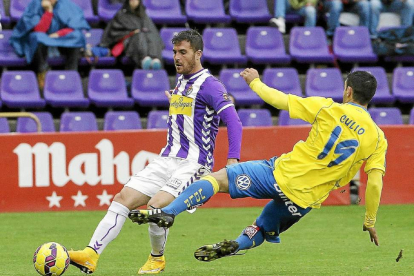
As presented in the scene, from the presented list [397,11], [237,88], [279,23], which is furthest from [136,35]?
[397,11]

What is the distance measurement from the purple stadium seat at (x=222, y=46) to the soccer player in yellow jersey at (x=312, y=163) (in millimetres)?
8730

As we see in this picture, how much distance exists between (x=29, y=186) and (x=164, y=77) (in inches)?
136

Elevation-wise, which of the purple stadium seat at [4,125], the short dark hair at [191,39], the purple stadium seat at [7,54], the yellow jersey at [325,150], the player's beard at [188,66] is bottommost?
the purple stadium seat at [4,125]

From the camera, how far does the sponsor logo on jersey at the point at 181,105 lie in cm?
696

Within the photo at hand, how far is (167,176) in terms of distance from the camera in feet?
22.7

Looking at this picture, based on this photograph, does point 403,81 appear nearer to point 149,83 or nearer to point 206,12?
point 206,12

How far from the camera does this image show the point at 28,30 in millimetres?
14047

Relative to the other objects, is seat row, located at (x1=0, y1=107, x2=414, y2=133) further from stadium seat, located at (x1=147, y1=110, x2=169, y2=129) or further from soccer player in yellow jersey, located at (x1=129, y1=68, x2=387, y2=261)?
soccer player in yellow jersey, located at (x1=129, y1=68, x2=387, y2=261)

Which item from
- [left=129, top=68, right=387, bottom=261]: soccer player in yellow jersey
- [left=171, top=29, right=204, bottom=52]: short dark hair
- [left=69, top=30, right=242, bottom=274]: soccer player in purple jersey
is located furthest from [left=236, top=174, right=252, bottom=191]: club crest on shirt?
[left=171, top=29, right=204, bottom=52]: short dark hair

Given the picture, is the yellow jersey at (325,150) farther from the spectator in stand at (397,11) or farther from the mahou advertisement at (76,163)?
the spectator in stand at (397,11)

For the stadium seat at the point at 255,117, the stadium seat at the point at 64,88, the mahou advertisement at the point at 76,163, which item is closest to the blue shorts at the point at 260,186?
the mahou advertisement at the point at 76,163

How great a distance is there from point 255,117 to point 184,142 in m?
7.34

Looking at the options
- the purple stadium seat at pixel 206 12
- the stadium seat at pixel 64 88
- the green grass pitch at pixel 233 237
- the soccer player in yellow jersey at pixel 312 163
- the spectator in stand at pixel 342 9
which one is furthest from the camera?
the spectator in stand at pixel 342 9

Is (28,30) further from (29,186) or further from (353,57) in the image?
(353,57)
